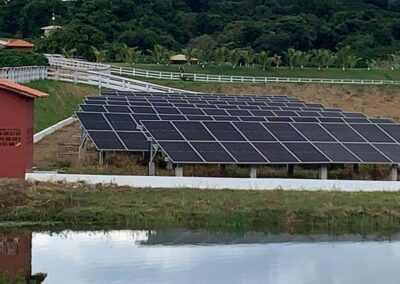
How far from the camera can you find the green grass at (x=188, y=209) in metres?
22.2

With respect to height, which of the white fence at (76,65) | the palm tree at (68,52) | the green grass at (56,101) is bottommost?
the green grass at (56,101)

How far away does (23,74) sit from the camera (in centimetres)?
4556

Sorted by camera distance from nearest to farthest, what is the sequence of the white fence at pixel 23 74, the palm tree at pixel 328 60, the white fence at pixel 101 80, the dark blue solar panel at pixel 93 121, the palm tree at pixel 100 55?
the dark blue solar panel at pixel 93 121 < the white fence at pixel 23 74 < the white fence at pixel 101 80 < the palm tree at pixel 100 55 < the palm tree at pixel 328 60

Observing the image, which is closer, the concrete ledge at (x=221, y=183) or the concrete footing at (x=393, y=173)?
the concrete ledge at (x=221, y=183)

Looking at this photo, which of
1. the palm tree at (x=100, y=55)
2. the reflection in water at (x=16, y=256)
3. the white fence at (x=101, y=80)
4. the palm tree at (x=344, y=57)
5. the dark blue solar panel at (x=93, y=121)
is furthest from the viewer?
the palm tree at (x=344, y=57)

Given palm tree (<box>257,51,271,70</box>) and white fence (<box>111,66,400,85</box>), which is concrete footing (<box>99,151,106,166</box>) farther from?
palm tree (<box>257,51,271,70</box>)

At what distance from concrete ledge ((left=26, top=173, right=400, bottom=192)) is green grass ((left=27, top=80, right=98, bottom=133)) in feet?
42.2

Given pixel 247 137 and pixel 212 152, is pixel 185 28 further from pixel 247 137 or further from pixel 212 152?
pixel 212 152

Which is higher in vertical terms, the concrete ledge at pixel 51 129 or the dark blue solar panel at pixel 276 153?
the concrete ledge at pixel 51 129

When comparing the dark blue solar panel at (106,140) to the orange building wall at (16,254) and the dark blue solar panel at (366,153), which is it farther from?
the orange building wall at (16,254)

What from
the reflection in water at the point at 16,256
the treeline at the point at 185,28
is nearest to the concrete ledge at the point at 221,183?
the reflection in water at the point at 16,256

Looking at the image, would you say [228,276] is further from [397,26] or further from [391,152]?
[397,26]

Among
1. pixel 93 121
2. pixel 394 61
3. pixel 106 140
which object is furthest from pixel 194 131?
pixel 394 61

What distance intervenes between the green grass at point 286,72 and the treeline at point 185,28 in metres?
8.92
